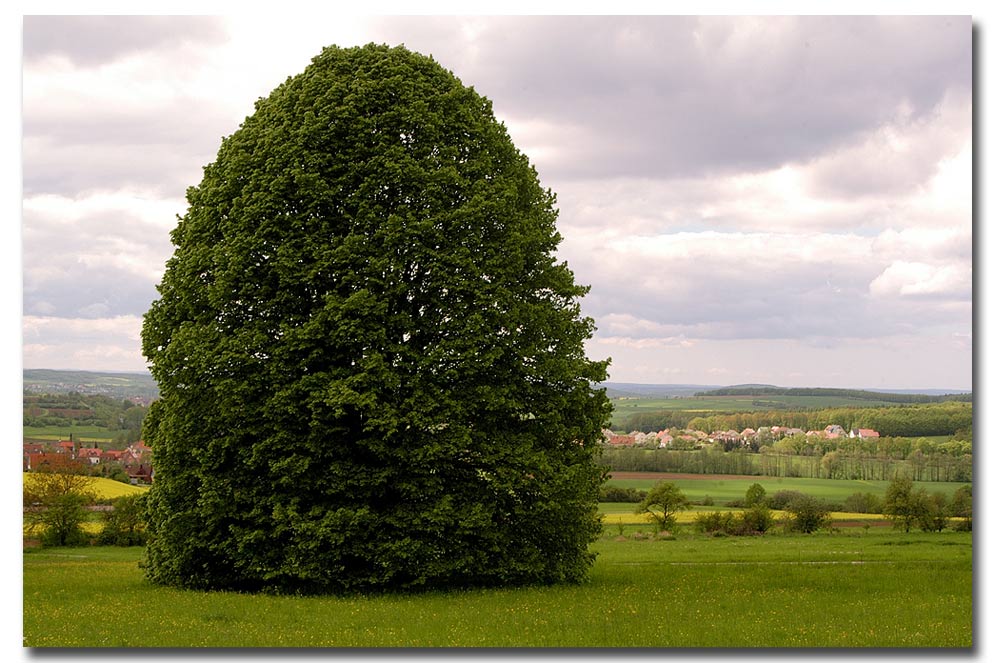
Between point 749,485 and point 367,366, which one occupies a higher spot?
point 367,366

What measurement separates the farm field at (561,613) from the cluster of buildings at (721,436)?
21795mm

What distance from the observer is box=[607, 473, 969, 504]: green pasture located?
169ft

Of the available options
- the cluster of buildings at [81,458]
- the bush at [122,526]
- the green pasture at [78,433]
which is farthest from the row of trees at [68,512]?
the green pasture at [78,433]

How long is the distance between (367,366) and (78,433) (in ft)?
62.2

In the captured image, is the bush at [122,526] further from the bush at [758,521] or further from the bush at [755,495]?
the bush at [755,495]

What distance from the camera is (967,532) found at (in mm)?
45125

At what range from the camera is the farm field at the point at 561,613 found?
17.6 meters

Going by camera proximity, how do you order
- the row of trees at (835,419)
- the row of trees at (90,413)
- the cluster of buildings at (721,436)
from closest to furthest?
1. the row of trees at (90,413)
2. the row of trees at (835,419)
3. the cluster of buildings at (721,436)

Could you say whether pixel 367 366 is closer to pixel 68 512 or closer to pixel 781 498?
pixel 68 512

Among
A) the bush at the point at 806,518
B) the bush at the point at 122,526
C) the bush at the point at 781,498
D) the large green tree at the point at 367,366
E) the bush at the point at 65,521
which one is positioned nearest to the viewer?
the large green tree at the point at 367,366

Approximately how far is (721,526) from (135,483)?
30.2 meters

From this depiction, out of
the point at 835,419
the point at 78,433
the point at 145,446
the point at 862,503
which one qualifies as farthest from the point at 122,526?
the point at 862,503

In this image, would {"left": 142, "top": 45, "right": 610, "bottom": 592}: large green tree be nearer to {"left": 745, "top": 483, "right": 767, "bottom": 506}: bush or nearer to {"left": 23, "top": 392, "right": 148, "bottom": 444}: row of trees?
{"left": 23, "top": 392, "right": 148, "bottom": 444}: row of trees

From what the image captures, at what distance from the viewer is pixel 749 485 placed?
171 ft
